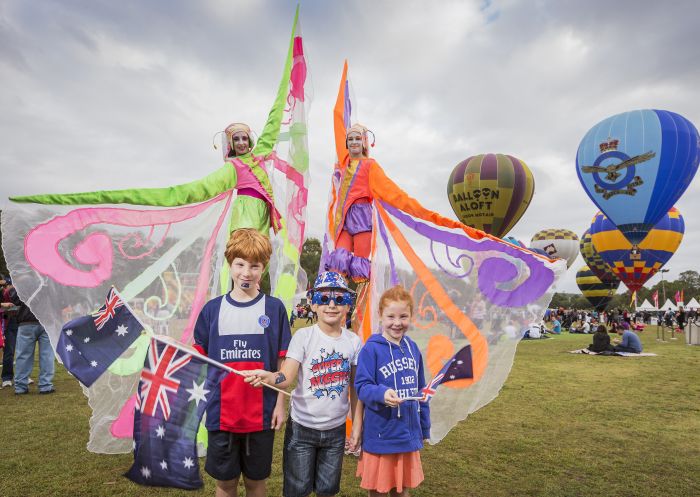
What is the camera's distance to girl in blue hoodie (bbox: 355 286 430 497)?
2564 millimetres

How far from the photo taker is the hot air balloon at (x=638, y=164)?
16.3 m

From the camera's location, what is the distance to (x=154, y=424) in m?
2.40

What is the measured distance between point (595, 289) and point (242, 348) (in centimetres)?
4242

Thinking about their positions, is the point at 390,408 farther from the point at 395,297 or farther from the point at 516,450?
the point at 516,450

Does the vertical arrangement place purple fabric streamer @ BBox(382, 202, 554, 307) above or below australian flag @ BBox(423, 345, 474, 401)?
above

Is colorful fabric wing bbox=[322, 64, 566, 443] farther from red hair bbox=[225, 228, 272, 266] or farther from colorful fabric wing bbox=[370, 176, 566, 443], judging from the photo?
red hair bbox=[225, 228, 272, 266]

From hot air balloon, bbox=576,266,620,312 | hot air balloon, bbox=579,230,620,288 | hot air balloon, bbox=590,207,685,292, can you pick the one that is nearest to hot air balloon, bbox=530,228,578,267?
hot air balloon, bbox=579,230,620,288

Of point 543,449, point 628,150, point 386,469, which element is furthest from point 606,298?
point 386,469

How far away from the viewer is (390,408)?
2639mm

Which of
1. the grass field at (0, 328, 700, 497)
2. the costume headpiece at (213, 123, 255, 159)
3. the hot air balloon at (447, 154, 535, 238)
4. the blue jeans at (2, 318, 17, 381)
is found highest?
the hot air balloon at (447, 154, 535, 238)

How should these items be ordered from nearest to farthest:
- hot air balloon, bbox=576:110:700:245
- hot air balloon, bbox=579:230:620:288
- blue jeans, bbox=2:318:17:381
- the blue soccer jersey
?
the blue soccer jersey
blue jeans, bbox=2:318:17:381
hot air balloon, bbox=576:110:700:245
hot air balloon, bbox=579:230:620:288

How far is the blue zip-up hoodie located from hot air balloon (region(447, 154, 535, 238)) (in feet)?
→ 67.2

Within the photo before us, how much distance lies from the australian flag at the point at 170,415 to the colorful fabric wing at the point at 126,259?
121cm

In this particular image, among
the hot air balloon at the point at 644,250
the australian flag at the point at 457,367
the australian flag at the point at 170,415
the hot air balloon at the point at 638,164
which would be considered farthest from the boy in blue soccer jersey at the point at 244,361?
the hot air balloon at the point at 644,250
